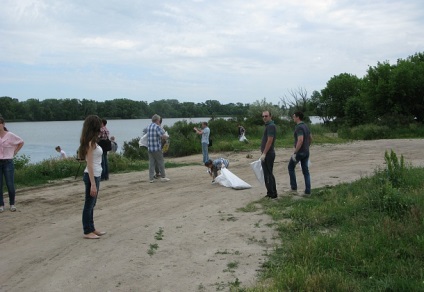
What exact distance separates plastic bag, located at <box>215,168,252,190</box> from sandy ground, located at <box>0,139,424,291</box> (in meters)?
0.17

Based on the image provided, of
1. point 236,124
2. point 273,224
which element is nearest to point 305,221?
point 273,224

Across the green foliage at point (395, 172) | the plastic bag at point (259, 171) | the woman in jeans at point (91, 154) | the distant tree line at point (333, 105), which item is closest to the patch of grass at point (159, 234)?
the woman in jeans at point (91, 154)

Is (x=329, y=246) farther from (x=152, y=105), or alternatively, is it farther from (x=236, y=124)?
(x=152, y=105)

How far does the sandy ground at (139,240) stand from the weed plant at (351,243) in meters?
0.40

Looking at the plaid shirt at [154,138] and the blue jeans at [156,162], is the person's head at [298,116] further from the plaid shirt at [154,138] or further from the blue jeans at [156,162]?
the blue jeans at [156,162]

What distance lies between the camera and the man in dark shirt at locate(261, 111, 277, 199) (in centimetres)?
901

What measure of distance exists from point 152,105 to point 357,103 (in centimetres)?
3435

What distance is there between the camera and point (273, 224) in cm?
726

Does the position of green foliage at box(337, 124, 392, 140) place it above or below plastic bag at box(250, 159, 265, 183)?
below

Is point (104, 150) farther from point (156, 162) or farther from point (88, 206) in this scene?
point (88, 206)

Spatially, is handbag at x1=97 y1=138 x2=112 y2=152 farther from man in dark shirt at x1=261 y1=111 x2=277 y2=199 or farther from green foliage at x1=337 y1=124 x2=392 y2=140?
green foliage at x1=337 y1=124 x2=392 y2=140

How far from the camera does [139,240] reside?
6703 millimetres

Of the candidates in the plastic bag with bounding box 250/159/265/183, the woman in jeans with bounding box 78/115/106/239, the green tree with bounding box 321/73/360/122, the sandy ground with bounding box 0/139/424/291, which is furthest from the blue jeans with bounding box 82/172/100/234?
the green tree with bounding box 321/73/360/122

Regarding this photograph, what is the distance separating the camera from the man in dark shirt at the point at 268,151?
901 centimetres
